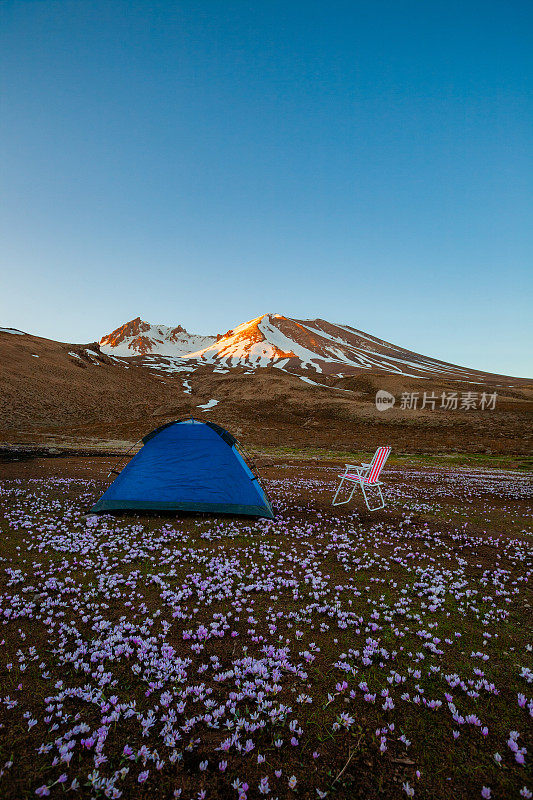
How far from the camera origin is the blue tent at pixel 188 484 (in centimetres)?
1205

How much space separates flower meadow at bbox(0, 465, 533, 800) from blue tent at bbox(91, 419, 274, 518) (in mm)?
1603

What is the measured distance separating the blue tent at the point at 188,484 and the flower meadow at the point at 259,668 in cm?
160

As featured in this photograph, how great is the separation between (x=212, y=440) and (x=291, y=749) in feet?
31.0

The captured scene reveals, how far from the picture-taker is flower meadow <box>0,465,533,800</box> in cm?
352

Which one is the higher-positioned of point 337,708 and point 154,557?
point 337,708

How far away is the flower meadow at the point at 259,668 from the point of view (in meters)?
3.52

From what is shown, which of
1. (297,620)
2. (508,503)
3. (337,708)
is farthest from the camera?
(508,503)

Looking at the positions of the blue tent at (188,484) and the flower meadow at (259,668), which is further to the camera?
the blue tent at (188,484)

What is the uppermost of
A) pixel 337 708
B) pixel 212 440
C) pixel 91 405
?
pixel 212 440

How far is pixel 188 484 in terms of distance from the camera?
12.1 metres

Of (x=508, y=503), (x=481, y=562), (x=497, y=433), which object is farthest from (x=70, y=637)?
(x=497, y=433)

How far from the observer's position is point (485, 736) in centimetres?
399

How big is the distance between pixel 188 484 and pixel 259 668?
772 centimetres

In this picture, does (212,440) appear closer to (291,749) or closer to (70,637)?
(70,637)
